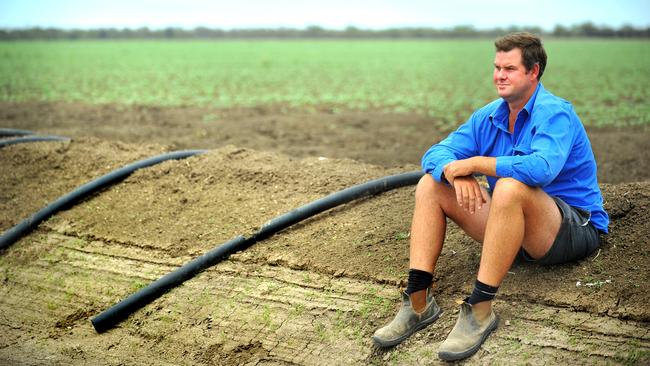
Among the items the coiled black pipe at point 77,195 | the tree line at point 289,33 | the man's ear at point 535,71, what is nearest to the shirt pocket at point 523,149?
the man's ear at point 535,71

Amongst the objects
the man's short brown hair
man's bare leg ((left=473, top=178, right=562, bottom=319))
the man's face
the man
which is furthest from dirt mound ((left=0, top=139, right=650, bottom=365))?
the man's short brown hair

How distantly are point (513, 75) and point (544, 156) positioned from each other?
1.56 feet

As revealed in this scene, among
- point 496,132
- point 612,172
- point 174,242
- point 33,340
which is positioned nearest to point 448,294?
point 496,132

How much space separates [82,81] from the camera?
20.8 meters

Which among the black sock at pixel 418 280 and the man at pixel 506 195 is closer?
the man at pixel 506 195

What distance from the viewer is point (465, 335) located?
11.2 ft

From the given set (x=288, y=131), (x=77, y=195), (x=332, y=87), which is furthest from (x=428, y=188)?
(x=332, y=87)

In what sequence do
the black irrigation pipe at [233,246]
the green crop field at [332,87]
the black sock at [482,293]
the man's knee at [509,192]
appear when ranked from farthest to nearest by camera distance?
the green crop field at [332,87], the black irrigation pipe at [233,246], the black sock at [482,293], the man's knee at [509,192]

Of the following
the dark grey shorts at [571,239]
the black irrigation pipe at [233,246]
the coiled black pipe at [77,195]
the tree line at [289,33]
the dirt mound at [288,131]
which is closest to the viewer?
the dark grey shorts at [571,239]

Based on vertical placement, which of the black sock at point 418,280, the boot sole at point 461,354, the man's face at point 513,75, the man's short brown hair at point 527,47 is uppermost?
the man's short brown hair at point 527,47

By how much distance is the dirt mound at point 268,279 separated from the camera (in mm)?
3588

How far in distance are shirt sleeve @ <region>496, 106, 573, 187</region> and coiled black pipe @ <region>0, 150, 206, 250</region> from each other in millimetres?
3723

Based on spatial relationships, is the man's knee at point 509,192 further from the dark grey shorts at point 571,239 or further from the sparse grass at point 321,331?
the sparse grass at point 321,331

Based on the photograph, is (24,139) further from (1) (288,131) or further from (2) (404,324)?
(2) (404,324)
